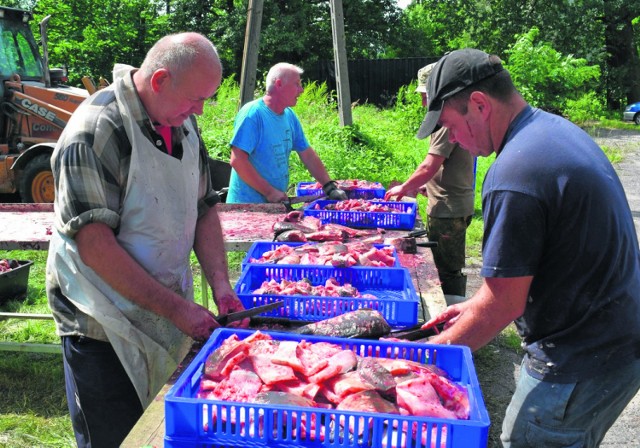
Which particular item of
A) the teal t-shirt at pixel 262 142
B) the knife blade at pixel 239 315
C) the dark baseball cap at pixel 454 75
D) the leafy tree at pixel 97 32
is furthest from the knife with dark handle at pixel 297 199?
the leafy tree at pixel 97 32

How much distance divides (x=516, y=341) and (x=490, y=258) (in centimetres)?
382

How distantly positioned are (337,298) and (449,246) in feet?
9.93

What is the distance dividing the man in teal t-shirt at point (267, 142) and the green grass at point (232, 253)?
5.82 feet

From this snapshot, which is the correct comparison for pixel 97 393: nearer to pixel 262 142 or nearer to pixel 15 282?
pixel 262 142

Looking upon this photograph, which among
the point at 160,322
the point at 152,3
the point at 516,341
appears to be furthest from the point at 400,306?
the point at 152,3

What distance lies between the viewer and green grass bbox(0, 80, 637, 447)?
4230mm

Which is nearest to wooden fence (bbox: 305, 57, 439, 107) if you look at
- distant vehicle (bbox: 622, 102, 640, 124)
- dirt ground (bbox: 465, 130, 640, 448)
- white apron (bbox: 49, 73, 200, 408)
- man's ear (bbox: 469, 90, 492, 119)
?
distant vehicle (bbox: 622, 102, 640, 124)

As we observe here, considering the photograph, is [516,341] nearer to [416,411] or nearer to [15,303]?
[416,411]

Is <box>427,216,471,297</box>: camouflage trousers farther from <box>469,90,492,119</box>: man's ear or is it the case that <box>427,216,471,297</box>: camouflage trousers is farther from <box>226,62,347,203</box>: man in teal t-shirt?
<box>469,90,492,119</box>: man's ear

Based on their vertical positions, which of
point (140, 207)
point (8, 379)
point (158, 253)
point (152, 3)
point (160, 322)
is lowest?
point (8, 379)

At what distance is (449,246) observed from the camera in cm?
558

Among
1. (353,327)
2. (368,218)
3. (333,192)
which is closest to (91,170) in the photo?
(353,327)

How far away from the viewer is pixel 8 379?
15.9 feet

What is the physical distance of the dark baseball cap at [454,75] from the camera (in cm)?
220
